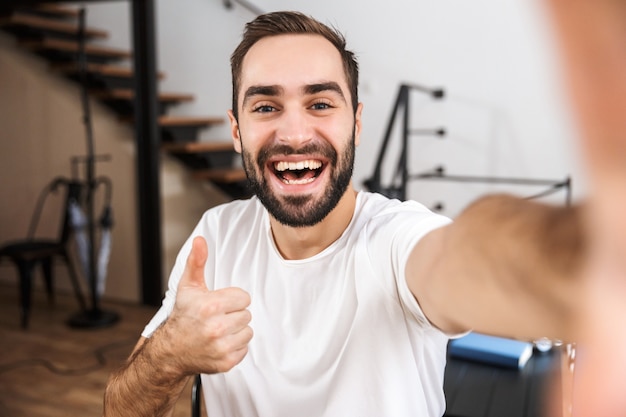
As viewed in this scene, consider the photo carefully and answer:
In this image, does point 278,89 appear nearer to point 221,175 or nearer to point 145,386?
point 145,386

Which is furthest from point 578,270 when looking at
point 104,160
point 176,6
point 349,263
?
point 104,160

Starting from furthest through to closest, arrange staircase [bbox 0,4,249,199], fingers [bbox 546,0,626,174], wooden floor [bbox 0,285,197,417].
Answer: staircase [bbox 0,4,249,199], wooden floor [bbox 0,285,197,417], fingers [bbox 546,0,626,174]

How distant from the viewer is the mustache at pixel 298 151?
697 mm

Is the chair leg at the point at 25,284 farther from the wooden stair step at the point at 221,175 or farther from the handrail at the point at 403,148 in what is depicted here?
the handrail at the point at 403,148

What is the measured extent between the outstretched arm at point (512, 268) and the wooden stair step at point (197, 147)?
2107 mm

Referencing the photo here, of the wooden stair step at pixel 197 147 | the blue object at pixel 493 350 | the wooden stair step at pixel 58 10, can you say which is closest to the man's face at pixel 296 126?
the blue object at pixel 493 350

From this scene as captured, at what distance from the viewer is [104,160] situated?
283 centimetres

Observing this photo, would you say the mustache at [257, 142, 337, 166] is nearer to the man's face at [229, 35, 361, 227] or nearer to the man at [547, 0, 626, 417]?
the man's face at [229, 35, 361, 227]

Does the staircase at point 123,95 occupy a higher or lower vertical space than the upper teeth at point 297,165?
higher

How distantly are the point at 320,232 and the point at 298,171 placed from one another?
0.30 feet

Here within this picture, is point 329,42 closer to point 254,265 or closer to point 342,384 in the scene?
point 254,265

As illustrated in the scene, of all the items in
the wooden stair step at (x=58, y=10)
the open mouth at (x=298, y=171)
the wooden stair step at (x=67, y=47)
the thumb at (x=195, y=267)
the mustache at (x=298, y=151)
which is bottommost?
the thumb at (x=195, y=267)

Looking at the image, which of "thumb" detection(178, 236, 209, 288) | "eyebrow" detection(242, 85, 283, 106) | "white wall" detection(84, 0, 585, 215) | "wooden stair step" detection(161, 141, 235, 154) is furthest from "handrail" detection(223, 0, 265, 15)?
"wooden stair step" detection(161, 141, 235, 154)

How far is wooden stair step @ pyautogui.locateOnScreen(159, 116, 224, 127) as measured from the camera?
254 centimetres
